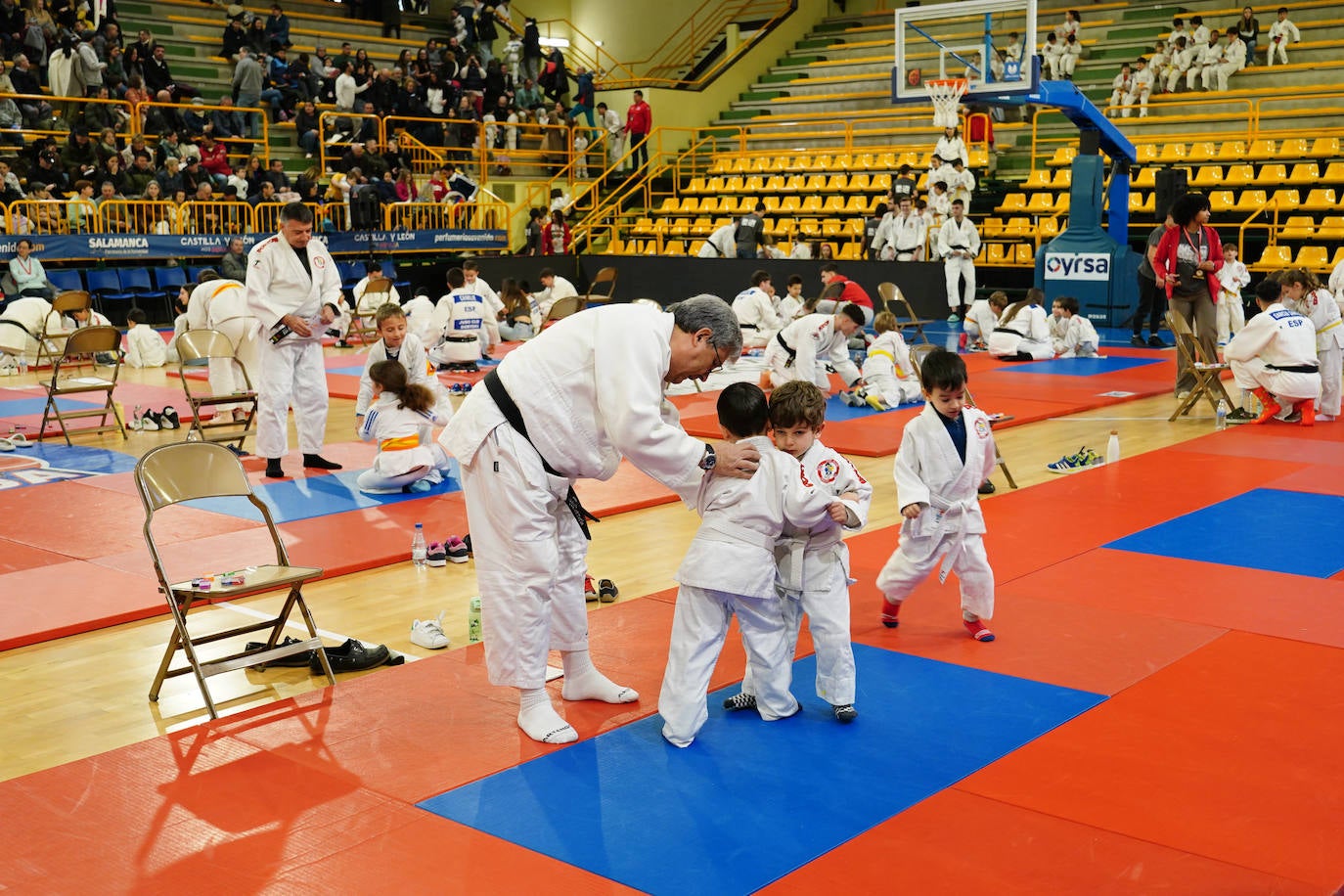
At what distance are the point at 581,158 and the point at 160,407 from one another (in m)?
17.0

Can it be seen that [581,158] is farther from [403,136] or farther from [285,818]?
[285,818]

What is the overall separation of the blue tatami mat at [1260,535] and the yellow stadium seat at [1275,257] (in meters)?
11.4

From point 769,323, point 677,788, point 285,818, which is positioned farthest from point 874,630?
point 769,323

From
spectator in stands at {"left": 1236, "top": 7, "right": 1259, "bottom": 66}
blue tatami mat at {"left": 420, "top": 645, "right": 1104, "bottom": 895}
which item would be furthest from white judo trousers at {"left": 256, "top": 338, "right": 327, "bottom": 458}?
spectator in stands at {"left": 1236, "top": 7, "right": 1259, "bottom": 66}

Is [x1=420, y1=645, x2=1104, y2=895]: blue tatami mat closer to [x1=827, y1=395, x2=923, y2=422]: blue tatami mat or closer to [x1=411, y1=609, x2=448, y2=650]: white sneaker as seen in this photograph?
[x1=411, y1=609, x2=448, y2=650]: white sneaker

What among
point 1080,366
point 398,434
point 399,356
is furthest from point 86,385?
point 1080,366

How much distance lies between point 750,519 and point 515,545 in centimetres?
85

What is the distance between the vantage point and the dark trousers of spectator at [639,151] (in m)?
28.2

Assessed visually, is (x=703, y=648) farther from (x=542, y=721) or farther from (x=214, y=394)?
(x=214, y=394)

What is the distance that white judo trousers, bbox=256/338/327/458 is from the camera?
9.34 meters

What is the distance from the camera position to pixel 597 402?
4504 millimetres

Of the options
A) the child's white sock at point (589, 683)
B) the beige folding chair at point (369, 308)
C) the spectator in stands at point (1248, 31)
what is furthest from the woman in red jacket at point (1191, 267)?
the spectator in stands at point (1248, 31)

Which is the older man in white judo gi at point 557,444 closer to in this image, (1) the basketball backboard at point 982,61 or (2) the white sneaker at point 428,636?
(2) the white sneaker at point 428,636

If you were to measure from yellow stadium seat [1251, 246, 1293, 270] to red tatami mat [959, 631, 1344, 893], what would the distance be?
15.0m
